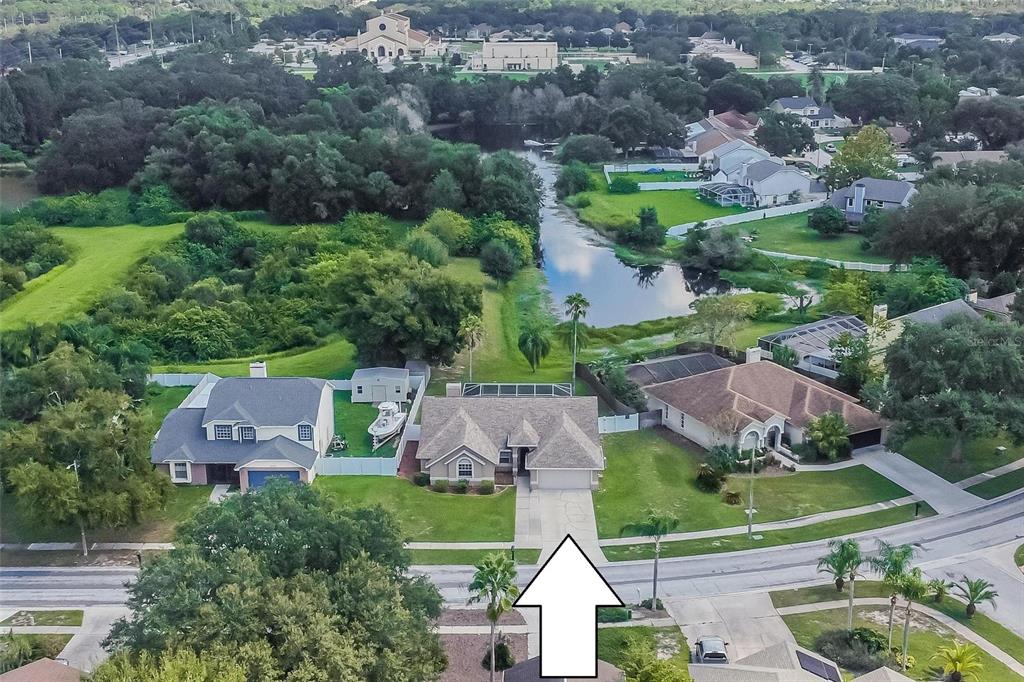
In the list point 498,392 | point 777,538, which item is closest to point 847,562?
point 777,538

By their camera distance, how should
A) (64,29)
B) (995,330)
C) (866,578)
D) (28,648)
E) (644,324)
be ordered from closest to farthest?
(28,648), (866,578), (995,330), (644,324), (64,29)

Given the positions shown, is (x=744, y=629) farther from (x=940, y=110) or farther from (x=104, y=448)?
(x=940, y=110)

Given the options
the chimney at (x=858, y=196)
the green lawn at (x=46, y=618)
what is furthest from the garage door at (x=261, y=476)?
the chimney at (x=858, y=196)

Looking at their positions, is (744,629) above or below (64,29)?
below

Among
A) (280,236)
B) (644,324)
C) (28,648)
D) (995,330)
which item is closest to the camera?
(28,648)

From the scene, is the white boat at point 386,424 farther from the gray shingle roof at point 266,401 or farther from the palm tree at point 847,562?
the palm tree at point 847,562

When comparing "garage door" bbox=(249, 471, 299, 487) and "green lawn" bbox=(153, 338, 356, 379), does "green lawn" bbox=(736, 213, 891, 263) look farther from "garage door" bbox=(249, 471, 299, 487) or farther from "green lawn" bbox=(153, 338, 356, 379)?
"garage door" bbox=(249, 471, 299, 487)

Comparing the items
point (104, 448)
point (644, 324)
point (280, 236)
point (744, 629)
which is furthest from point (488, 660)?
point (280, 236)
